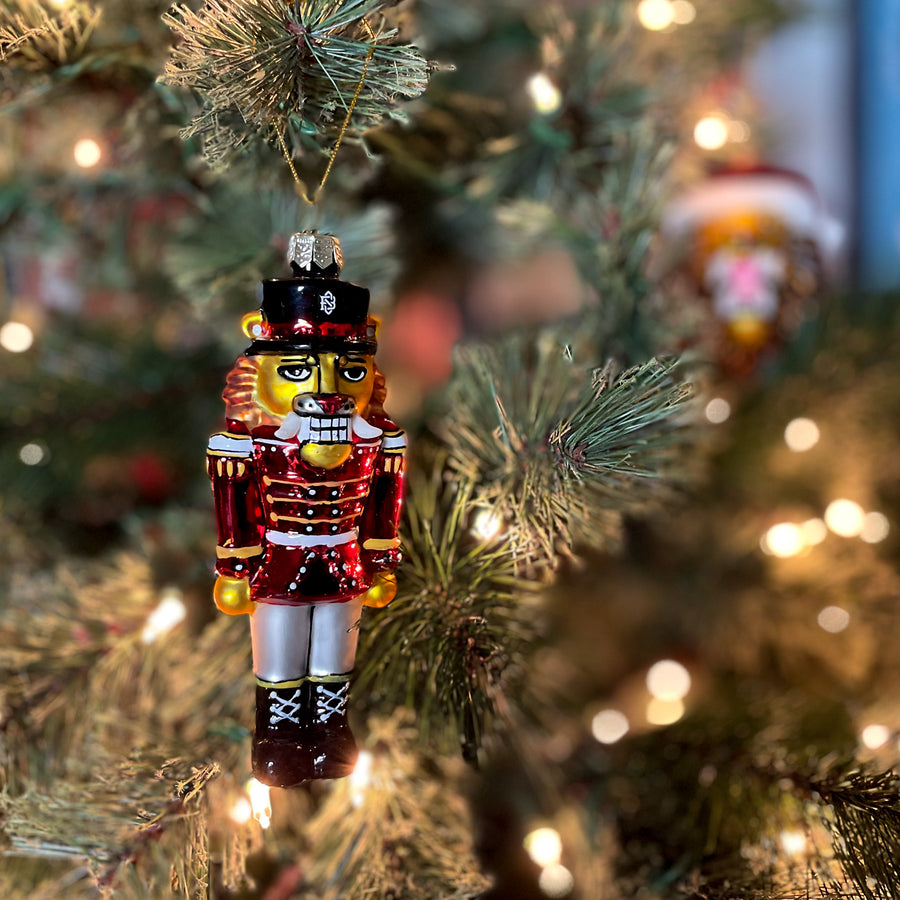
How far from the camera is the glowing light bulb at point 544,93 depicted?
569mm

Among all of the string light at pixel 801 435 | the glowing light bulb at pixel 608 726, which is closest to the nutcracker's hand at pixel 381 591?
the glowing light bulb at pixel 608 726

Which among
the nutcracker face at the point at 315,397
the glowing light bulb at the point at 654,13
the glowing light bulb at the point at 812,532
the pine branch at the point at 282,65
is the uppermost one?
the glowing light bulb at the point at 654,13

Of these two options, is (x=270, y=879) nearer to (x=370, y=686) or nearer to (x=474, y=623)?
(x=370, y=686)

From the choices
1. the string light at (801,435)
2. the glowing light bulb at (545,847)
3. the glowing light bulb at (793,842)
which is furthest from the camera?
the string light at (801,435)

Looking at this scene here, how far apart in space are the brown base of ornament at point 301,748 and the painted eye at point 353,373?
18cm

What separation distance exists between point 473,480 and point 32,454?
522mm

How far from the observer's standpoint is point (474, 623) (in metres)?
0.41

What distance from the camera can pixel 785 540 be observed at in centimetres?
69

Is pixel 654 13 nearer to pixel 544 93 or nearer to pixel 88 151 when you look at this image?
pixel 544 93

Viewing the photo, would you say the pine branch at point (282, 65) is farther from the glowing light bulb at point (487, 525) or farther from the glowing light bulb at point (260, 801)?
the glowing light bulb at point (260, 801)

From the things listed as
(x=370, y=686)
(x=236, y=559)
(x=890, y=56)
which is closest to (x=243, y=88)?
(x=236, y=559)

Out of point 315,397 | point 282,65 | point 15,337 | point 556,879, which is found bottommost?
point 556,879

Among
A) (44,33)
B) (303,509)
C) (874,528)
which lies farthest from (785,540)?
(44,33)

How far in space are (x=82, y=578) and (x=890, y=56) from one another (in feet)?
4.14
